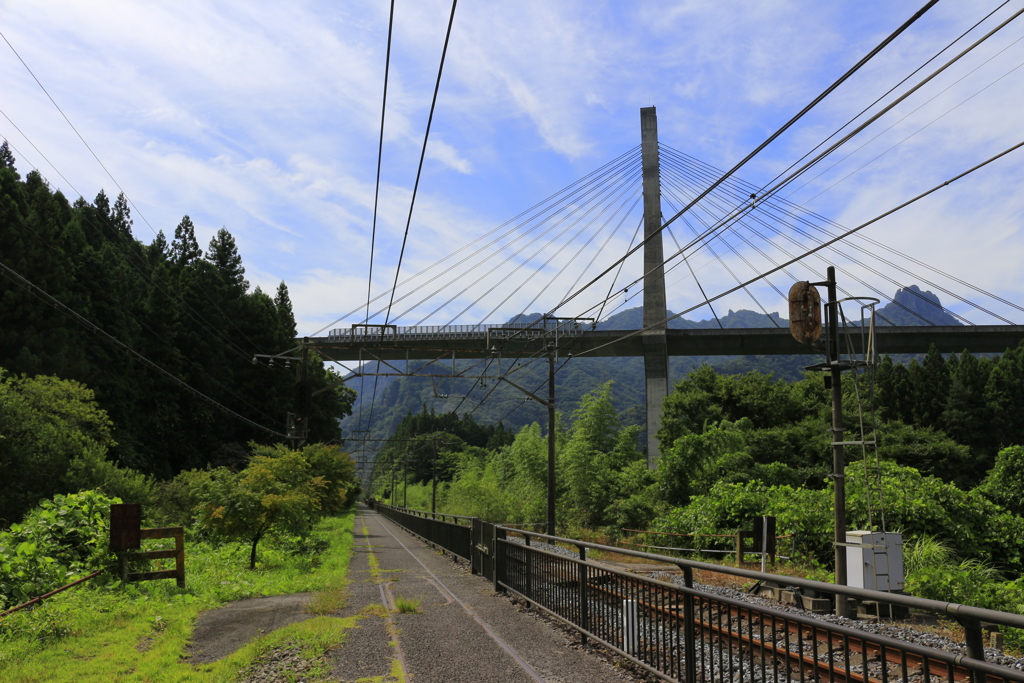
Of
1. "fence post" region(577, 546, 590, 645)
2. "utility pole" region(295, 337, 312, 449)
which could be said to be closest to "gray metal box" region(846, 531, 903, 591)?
"fence post" region(577, 546, 590, 645)

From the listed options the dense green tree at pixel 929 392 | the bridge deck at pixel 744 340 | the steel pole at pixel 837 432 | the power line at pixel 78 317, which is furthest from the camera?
the bridge deck at pixel 744 340

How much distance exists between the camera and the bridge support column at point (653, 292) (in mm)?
46656

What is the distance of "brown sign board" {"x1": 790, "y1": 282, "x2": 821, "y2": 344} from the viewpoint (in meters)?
14.9

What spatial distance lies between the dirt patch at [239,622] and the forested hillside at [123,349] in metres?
12.9

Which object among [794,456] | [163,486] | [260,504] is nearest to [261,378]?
[163,486]

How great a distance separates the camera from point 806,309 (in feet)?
48.9

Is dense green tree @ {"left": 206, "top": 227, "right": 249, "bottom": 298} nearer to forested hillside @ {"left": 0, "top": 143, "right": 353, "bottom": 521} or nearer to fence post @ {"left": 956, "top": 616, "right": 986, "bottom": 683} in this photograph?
forested hillside @ {"left": 0, "top": 143, "right": 353, "bottom": 521}

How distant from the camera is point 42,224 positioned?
149 ft

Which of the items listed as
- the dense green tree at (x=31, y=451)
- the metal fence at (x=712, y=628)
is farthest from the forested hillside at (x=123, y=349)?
the metal fence at (x=712, y=628)

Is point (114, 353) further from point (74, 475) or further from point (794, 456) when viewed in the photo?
point (794, 456)

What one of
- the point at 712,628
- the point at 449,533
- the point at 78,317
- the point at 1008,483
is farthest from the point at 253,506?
the point at 1008,483

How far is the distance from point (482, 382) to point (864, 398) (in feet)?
112

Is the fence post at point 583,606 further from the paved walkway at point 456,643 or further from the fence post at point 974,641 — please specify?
the fence post at point 974,641

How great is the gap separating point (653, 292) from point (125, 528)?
39.8m
